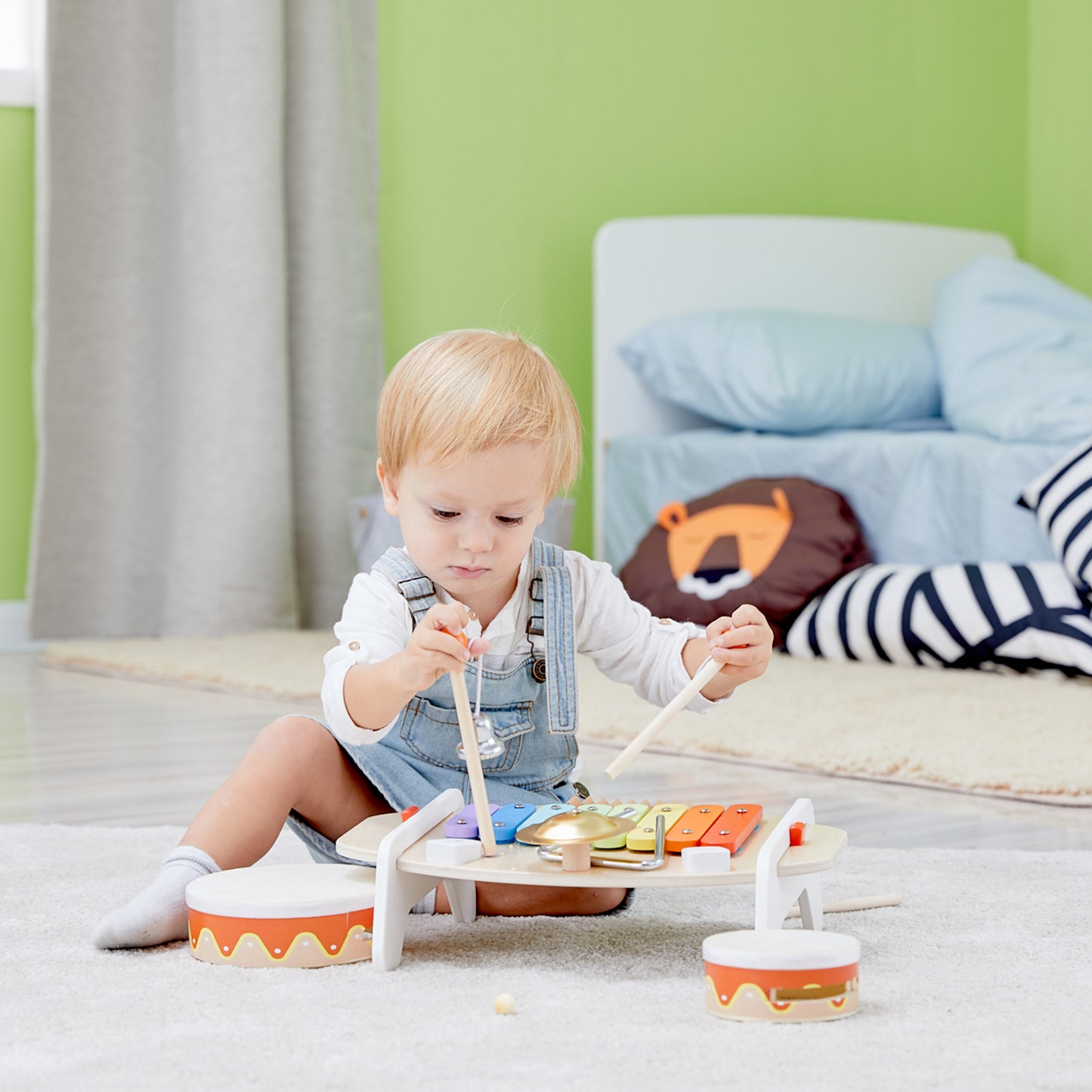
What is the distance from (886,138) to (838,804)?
95.2 inches

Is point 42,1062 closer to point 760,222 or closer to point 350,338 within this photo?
point 350,338

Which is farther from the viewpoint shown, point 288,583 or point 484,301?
point 484,301

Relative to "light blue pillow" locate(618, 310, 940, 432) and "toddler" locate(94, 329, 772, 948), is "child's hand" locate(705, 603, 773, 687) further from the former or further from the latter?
"light blue pillow" locate(618, 310, 940, 432)

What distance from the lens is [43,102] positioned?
266cm

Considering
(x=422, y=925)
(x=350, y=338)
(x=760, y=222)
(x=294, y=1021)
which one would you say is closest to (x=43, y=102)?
(x=350, y=338)

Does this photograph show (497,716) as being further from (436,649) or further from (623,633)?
(436,649)

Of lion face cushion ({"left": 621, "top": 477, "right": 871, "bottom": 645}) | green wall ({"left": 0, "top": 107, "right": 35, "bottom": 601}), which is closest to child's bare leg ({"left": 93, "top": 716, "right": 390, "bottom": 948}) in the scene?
lion face cushion ({"left": 621, "top": 477, "right": 871, "bottom": 645})

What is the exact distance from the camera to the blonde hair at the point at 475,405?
36.7 inches

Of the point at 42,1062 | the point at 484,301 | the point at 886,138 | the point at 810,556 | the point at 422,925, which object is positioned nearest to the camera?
the point at 42,1062

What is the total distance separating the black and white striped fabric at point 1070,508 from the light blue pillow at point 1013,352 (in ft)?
0.44

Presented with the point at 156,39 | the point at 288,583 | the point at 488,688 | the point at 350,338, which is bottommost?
the point at 288,583

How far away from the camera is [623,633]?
1.06 metres

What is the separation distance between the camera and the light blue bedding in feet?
7.80

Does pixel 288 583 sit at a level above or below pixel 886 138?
below
